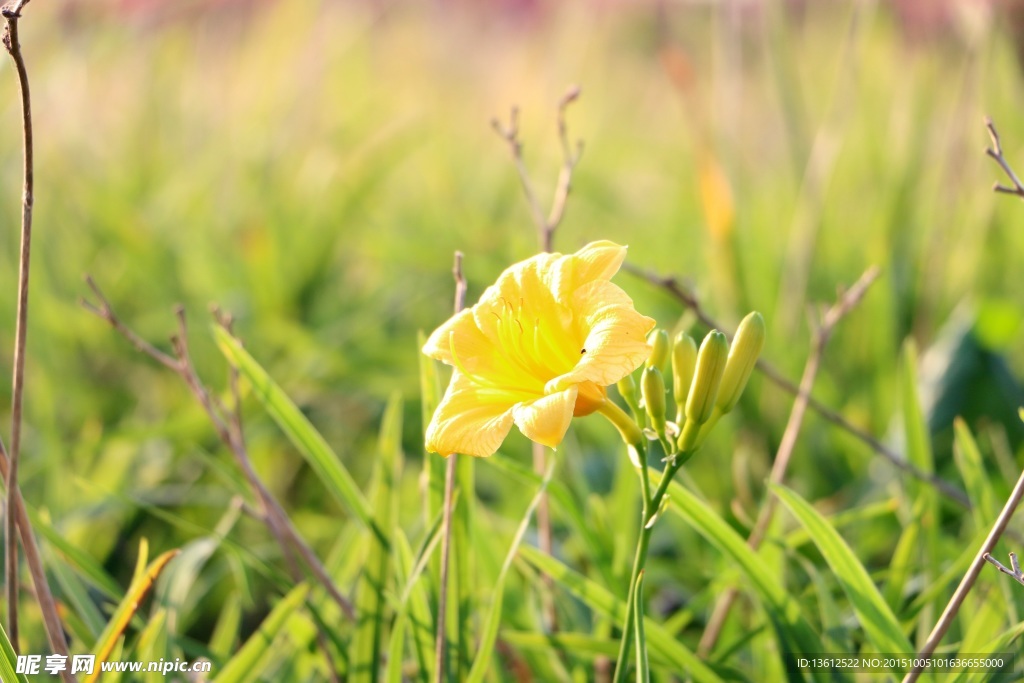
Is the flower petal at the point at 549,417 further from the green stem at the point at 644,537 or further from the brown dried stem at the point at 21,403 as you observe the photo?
the brown dried stem at the point at 21,403

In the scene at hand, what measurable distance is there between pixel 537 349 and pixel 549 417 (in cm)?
12

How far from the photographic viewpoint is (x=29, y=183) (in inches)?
24.2

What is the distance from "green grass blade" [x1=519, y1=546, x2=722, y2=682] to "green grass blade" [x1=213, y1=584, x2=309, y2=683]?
222 millimetres

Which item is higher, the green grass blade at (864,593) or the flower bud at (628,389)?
the flower bud at (628,389)

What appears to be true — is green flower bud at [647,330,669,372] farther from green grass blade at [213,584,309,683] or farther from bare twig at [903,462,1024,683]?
green grass blade at [213,584,309,683]

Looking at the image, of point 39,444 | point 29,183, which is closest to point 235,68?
point 39,444

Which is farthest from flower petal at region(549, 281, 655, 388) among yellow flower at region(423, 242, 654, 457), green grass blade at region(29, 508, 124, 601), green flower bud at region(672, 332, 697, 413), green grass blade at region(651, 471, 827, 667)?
green grass blade at region(29, 508, 124, 601)

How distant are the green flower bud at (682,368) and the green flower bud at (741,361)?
1.2 inches

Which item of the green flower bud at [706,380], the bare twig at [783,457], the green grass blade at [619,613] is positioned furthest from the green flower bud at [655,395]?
the bare twig at [783,457]

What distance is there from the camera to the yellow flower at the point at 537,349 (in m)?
0.54

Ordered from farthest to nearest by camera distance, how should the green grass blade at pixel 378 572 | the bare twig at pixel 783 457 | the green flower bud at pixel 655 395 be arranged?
the bare twig at pixel 783 457
the green grass blade at pixel 378 572
the green flower bud at pixel 655 395

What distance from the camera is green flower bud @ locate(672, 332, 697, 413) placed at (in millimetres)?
655

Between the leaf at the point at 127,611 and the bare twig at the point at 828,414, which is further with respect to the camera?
the bare twig at the point at 828,414

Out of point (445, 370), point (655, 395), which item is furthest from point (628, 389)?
point (445, 370)
